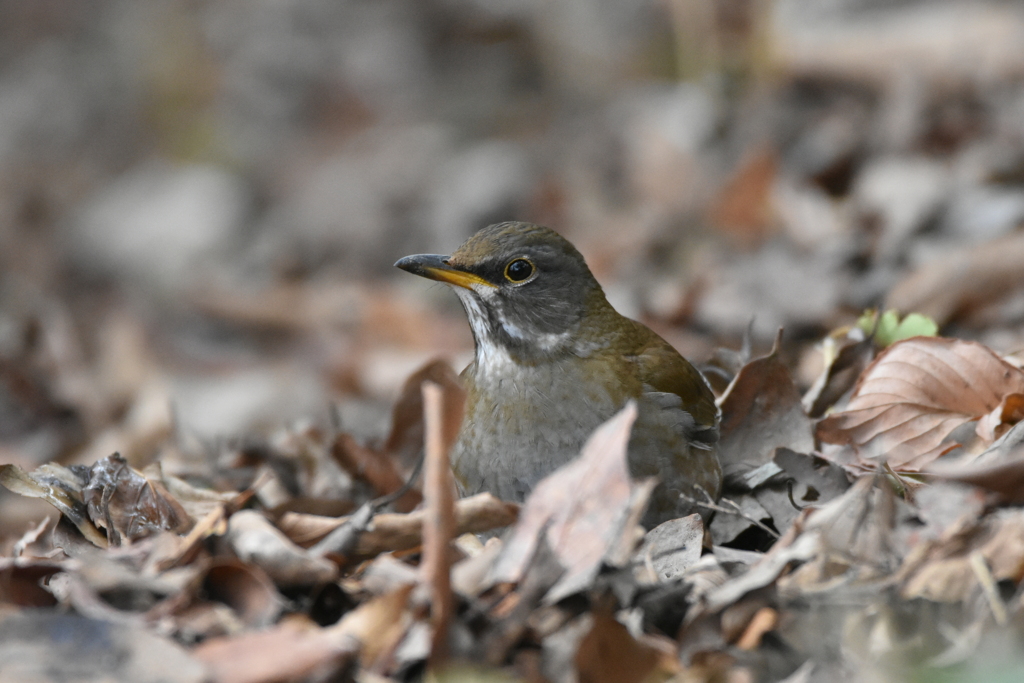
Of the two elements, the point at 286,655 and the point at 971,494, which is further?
the point at 971,494

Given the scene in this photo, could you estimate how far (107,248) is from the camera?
13.8m

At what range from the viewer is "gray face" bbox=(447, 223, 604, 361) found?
4.48 metres

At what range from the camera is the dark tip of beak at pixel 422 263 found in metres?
4.41

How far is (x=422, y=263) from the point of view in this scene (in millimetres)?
4430

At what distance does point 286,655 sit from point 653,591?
104 centimetres

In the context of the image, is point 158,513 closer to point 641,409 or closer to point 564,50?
point 641,409

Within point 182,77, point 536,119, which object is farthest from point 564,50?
point 182,77

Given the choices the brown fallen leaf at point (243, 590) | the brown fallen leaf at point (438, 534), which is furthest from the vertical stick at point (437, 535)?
the brown fallen leaf at point (243, 590)

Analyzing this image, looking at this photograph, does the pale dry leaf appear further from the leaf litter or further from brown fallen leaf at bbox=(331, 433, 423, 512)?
brown fallen leaf at bbox=(331, 433, 423, 512)

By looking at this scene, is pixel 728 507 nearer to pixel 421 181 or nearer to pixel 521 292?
pixel 521 292

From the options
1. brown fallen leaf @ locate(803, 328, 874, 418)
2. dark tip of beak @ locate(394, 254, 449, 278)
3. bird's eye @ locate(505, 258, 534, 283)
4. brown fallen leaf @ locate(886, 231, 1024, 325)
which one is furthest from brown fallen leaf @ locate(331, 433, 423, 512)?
brown fallen leaf @ locate(886, 231, 1024, 325)

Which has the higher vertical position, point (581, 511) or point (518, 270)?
point (518, 270)

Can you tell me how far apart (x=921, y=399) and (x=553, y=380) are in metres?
1.47

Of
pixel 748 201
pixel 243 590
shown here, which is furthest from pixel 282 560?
pixel 748 201
